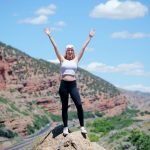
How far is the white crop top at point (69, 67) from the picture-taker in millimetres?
13078

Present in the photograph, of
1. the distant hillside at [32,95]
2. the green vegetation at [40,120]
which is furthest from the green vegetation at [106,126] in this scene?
the green vegetation at [40,120]

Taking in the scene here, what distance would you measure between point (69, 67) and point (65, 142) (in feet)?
6.23

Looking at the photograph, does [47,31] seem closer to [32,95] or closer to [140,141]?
[140,141]

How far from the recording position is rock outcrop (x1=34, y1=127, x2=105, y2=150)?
13.3 meters

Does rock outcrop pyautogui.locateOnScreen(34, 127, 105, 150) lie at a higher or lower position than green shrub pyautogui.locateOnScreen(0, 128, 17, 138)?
higher

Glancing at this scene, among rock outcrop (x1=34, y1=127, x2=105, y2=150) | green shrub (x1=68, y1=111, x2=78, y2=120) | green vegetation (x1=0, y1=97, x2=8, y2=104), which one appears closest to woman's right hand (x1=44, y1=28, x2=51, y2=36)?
rock outcrop (x1=34, y1=127, x2=105, y2=150)

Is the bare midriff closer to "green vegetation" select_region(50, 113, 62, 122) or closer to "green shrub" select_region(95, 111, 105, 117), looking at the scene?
"green vegetation" select_region(50, 113, 62, 122)

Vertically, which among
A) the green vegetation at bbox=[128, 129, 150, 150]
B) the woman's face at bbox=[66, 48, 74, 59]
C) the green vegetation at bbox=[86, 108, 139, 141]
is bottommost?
the green vegetation at bbox=[86, 108, 139, 141]

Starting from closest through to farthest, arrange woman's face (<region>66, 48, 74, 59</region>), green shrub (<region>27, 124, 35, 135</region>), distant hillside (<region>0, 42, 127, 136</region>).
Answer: woman's face (<region>66, 48, 74, 59</region>) → green shrub (<region>27, 124, 35, 135</region>) → distant hillside (<region>0, 42, 127, 136</region>)

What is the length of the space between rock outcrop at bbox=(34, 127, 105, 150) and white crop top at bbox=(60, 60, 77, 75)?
63.8 inches

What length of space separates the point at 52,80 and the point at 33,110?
2943 cm

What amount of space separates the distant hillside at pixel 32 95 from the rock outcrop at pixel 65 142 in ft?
277

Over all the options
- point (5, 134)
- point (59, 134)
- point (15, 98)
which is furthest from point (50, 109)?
point (59, 134)

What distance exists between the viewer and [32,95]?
15938 centimetres
